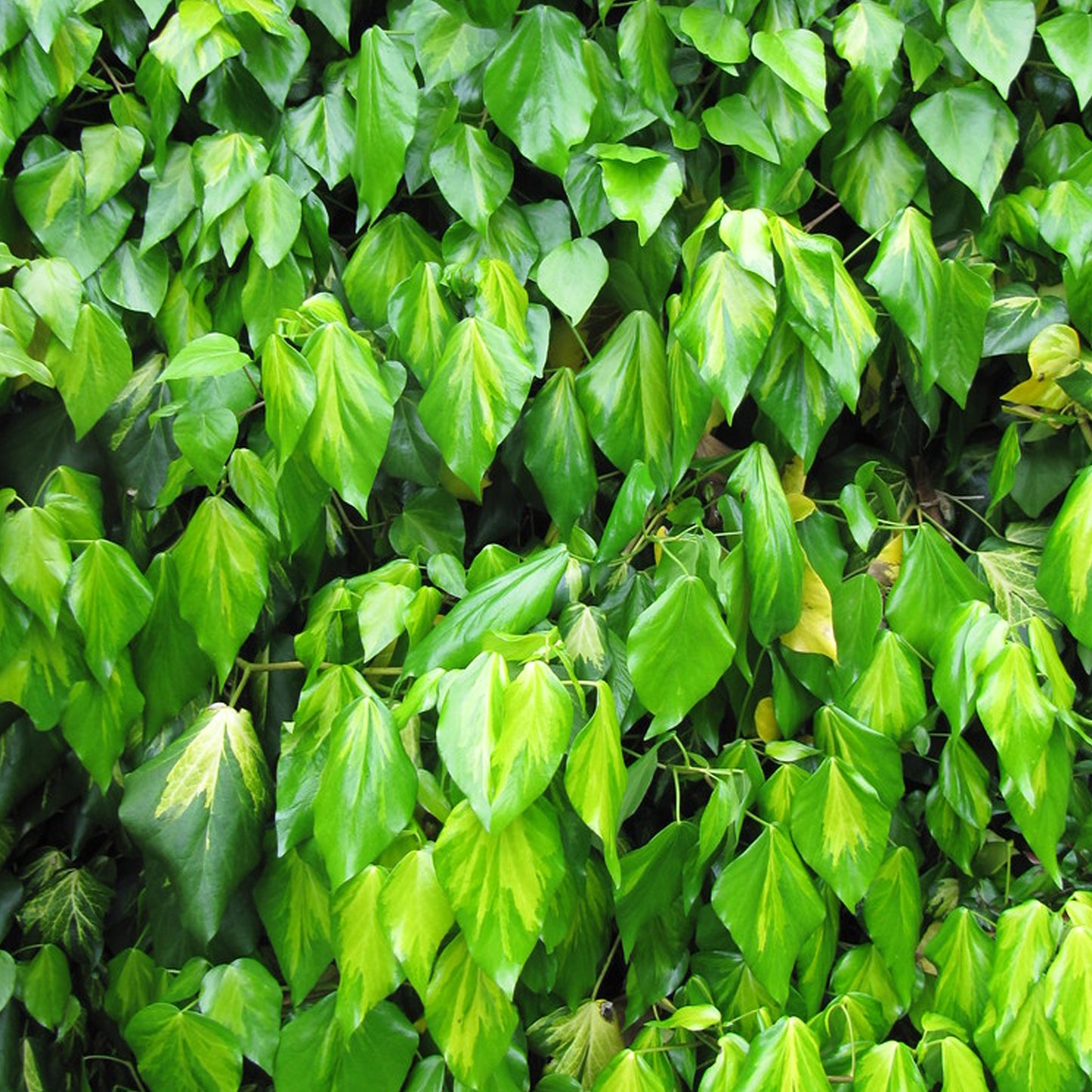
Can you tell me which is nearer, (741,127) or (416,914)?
(416,914)

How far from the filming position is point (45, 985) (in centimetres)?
107

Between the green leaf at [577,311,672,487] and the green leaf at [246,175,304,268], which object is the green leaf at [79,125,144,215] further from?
the green leaf at [577,311,672,487]

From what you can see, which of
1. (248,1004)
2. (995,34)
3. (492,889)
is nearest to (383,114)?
(995,34)

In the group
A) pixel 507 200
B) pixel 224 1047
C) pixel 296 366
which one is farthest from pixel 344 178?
pixel 224 1047

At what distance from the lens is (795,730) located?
1.07m

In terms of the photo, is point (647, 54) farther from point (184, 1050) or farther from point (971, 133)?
point (184, 1050)

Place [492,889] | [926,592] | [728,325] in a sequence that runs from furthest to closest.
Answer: [926,592], [728,325], [492,889]

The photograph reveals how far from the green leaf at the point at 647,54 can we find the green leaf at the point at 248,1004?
2.68 feet

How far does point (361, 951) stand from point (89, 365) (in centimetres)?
53

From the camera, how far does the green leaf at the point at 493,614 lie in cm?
88

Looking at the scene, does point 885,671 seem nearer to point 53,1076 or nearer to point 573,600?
point 573,600

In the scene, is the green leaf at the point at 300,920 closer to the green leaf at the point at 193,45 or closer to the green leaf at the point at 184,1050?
the green leaf at the point at 184,1050

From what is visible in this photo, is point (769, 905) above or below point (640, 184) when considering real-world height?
below

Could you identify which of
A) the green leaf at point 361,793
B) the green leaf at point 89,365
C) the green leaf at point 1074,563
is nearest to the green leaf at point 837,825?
the green leaf at point 1074,563
